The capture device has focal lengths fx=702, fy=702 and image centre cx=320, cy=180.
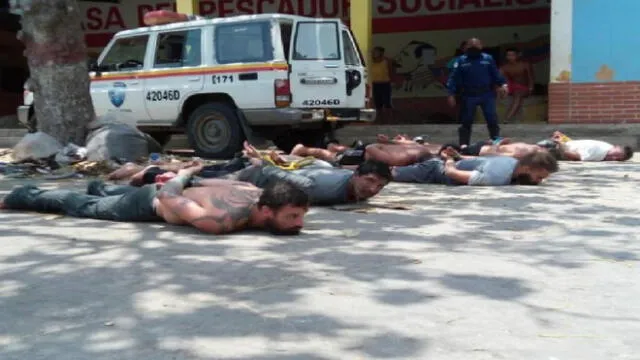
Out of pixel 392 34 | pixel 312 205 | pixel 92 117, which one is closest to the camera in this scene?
pixel 312 205

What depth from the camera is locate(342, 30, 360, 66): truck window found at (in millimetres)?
9781

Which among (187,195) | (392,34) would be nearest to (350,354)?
(187,195)

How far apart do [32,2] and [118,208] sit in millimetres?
4905

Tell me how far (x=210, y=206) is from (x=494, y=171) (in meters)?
3.40

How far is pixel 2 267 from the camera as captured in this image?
3.83 meters

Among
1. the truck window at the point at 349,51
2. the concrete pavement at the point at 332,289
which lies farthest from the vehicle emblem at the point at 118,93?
the concrete pavement at the point at 332,289

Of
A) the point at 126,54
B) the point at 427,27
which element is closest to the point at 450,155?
the point at 126,54

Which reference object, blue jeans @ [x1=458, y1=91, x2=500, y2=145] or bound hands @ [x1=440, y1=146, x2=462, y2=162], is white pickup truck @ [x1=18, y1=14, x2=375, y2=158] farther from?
bound hands @ [x1=440, y1=146, x2=462, y2=162]

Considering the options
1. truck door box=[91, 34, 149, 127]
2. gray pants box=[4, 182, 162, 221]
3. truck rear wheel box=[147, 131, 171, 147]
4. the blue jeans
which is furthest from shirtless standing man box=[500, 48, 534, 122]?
gray pants box=[4, 182, 162, 221]

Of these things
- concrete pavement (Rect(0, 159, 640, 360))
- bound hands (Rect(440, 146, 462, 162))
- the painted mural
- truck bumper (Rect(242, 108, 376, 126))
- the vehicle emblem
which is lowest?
concrete pavement (Rect(0, 159, 640, 360))

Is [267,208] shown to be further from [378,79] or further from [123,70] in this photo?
[378,79]

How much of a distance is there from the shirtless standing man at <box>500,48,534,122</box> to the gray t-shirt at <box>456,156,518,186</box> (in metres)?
6.37

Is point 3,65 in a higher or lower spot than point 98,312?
higher

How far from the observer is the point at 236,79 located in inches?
378
